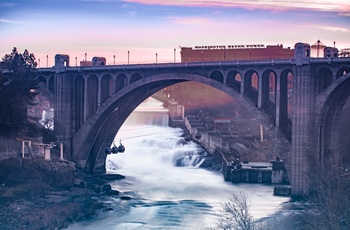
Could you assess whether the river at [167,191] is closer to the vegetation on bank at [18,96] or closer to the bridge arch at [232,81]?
the bridge arch at [232,81]

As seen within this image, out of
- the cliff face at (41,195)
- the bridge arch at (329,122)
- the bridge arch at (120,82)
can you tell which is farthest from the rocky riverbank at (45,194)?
the bridge arch at (329,122)

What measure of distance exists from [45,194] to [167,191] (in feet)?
41.1

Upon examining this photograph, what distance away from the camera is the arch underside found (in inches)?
2658

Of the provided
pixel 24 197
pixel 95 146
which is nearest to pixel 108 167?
pixel 95 146

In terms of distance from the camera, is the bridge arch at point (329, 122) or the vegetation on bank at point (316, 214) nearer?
the vegetation on bank at point (316, 214)

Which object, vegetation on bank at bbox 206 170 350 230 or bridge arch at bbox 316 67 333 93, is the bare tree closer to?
vegetation on bank at bbox 206 170 350 230

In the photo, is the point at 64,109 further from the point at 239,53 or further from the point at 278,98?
the point at 239,53

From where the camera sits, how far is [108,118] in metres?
74.4

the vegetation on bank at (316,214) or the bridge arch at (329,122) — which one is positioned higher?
the bridge arch at (329,122)

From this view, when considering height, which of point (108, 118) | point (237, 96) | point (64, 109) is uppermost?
point (237, 96)

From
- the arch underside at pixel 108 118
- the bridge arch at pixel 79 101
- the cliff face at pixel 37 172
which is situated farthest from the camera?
the bridge arch at pixel 79 101

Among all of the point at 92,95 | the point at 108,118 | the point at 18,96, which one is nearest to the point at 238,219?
the point at 18,96

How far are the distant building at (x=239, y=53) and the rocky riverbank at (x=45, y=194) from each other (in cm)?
3536

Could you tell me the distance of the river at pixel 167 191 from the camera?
52.2 meters
